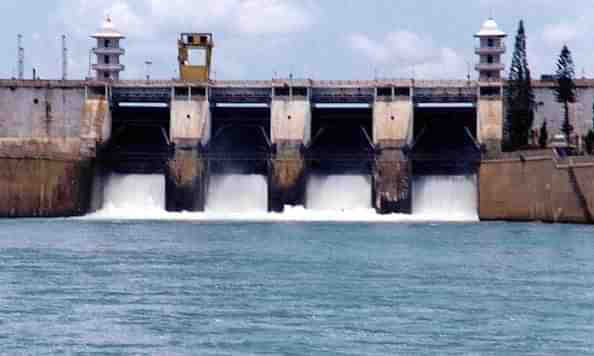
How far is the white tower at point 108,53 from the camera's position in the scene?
11738 cm

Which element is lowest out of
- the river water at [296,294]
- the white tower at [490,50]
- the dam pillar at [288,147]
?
the river water at [296,294]

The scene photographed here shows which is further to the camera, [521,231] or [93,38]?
[93,38]

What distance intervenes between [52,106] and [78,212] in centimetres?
939

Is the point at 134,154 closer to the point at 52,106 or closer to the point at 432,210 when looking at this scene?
the point at 52,106

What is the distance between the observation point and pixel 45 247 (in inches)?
3012

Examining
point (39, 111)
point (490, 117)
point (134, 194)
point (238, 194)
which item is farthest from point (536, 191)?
point (39, 111)

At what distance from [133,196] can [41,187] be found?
25.1 ft

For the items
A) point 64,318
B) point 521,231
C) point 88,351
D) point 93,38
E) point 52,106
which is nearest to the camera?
point 88,351

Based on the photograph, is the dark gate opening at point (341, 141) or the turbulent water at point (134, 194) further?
the turbulent water at point (134, 194)

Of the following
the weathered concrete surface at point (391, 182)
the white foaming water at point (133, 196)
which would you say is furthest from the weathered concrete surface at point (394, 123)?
the white foaming water at point (133, 196)

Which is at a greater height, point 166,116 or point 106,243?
point 166,116

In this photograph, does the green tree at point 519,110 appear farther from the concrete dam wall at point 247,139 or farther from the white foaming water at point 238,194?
the white foaming water at point 238,194

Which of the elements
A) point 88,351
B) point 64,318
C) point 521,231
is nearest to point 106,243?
point 521,231

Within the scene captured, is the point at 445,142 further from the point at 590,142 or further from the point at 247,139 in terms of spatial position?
the point at 247,139
